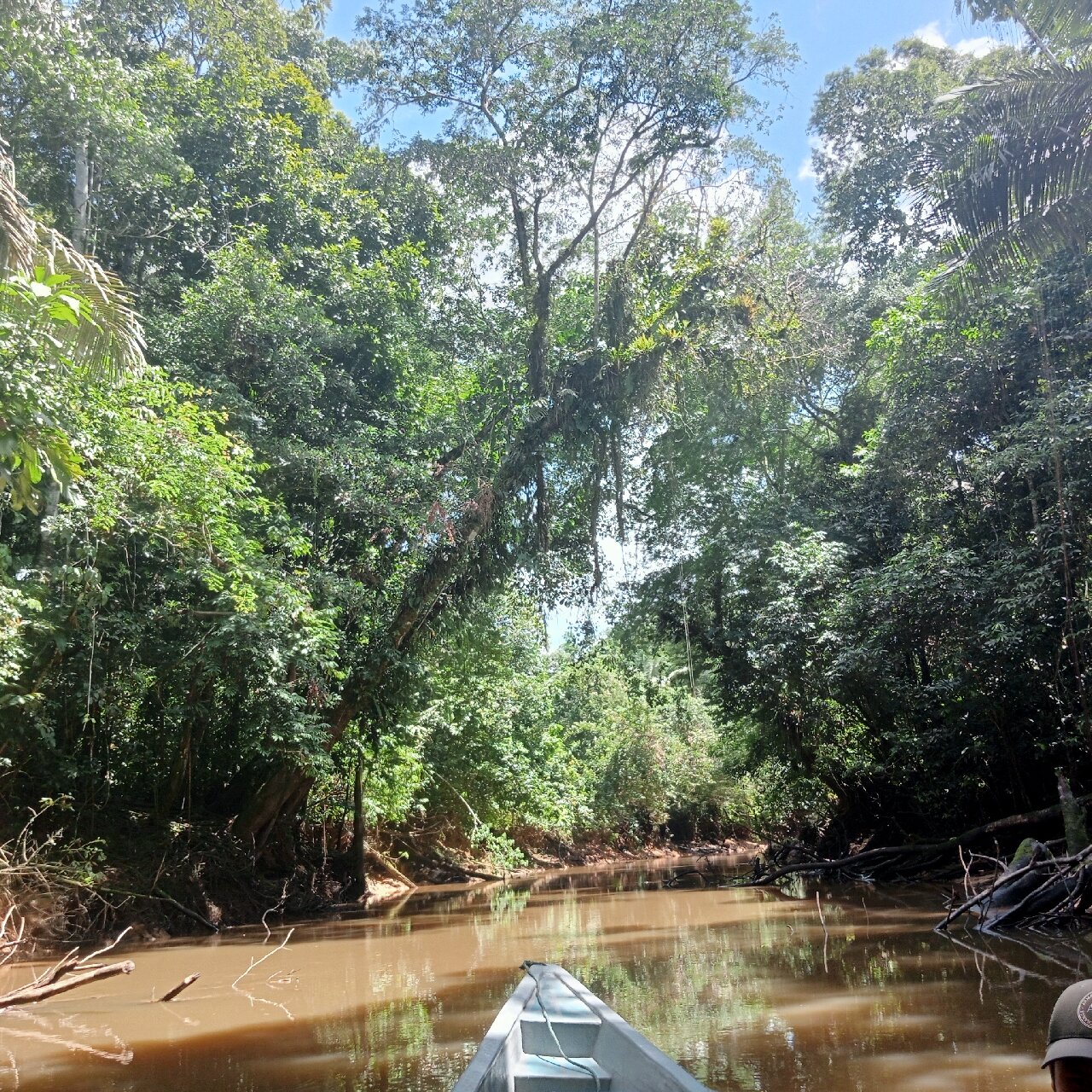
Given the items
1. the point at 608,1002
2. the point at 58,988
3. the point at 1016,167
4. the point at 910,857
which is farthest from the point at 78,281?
the point at 910,857

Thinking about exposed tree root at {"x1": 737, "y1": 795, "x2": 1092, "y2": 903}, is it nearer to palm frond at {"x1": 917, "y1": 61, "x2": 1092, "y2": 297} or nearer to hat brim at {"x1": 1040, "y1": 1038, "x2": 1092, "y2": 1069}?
palm frond at {"x1": 917, "y1": 61, "x2": 1092, "y2": 297}

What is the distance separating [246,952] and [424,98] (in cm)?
1205

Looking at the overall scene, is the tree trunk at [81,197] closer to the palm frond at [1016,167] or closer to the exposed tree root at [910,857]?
the palm frond at [1016,167]

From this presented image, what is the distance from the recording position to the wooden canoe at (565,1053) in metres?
3.24

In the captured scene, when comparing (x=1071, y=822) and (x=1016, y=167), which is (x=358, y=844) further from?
(x=1016, y=167)

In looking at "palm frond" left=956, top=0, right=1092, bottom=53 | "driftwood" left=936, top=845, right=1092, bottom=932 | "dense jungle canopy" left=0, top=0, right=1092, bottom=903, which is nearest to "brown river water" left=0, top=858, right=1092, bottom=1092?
"driftwood" left=936, top=845, right=1092, bottom=932

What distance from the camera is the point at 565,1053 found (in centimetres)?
417

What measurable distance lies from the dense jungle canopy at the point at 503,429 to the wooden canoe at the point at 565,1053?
17.8 feet

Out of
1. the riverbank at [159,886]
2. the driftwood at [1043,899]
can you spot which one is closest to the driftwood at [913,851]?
the driftwood at [1043,899]

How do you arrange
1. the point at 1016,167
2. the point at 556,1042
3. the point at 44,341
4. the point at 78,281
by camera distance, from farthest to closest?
the point at 1016,167 < the point at 78,281 < the point at 44,341 < the point at 556,1042

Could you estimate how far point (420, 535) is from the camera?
1218 cm

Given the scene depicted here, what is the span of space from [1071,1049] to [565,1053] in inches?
136

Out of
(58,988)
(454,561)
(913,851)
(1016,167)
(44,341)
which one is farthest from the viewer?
(913,851)

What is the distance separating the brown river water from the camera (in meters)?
4.48
